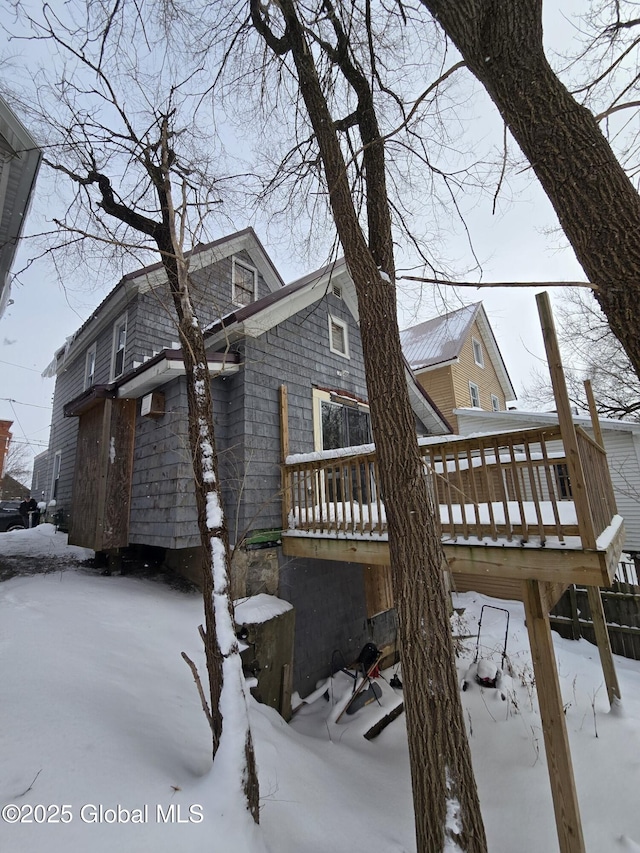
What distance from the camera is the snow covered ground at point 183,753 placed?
189cm

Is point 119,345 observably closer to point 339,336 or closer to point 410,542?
point 339,336

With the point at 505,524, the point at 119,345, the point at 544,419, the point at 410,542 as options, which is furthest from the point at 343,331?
the point at 544,419

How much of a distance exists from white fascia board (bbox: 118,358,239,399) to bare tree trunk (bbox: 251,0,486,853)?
103 inches

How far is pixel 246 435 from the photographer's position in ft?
19.2

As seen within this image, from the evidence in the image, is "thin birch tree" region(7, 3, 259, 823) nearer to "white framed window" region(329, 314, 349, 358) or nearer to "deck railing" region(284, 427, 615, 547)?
"deck railing" region(284, 427, 615, 547)

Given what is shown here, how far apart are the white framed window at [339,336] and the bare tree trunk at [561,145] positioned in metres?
5.98

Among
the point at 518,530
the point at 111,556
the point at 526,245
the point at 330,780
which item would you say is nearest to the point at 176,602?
the point at 111,556

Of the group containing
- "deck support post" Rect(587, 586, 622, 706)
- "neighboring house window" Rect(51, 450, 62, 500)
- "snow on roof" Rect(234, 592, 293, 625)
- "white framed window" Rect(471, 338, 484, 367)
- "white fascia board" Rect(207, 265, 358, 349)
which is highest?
"white framed window" Rect(471, 338, 484, 367)

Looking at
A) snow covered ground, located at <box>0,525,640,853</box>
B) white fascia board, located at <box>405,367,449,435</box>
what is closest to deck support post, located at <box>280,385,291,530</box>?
snow covered ground, located at <box>0,525,640,853</box>

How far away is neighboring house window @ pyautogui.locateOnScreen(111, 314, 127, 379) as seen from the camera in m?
8.53

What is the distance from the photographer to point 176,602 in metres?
5.39

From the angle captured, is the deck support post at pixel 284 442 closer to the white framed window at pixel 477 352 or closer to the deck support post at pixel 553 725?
the deck support post at pixel 553 725

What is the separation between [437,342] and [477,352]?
2.58 metres

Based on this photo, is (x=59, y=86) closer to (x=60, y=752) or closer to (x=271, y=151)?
(x=271, y=151)
